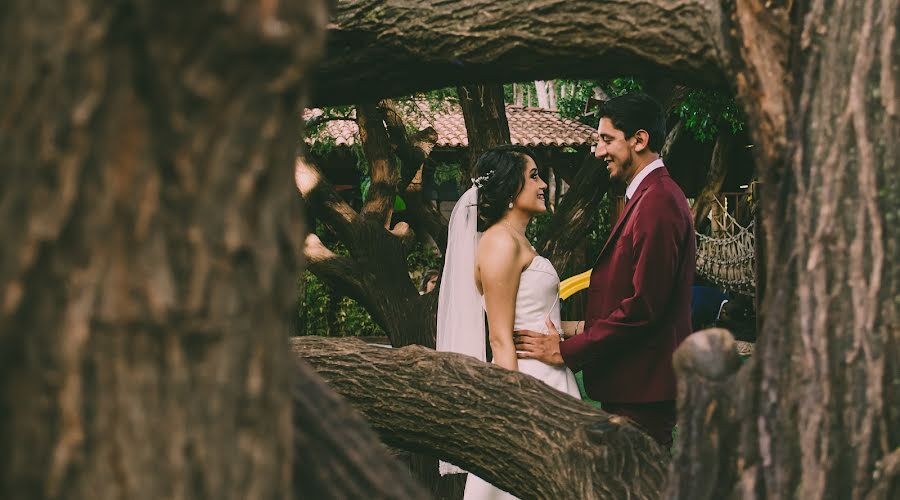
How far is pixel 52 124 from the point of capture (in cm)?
83

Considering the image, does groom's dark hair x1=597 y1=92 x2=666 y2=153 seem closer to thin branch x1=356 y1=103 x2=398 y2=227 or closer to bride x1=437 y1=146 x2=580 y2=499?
bride x1=437 y1=146 x2=580 y2=499

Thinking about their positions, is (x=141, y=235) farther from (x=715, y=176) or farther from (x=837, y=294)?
(x=715, y=176)

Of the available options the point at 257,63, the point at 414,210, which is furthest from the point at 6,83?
the point at 414,210

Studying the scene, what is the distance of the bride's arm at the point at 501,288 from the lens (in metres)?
4.42

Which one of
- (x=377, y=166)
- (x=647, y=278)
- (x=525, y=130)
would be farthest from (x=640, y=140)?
(x=525, y=130)

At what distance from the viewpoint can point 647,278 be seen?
3787mm

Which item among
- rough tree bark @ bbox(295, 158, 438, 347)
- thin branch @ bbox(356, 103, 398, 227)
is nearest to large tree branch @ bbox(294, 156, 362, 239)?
rough tree bark @ bbox(295, 158, 438, 347)

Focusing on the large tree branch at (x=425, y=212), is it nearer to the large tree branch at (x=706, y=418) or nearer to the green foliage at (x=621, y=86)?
the large tree branch at (x=706, y=418)

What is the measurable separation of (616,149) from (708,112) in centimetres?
1053

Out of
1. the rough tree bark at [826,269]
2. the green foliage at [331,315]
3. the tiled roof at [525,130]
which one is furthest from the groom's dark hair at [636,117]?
the tiled roof at [525,130]

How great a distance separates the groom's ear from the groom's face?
0.02 metres

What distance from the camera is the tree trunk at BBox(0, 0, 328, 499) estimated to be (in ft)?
2.71

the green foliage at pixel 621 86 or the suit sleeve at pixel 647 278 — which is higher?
the green foliage at pixel 621 86

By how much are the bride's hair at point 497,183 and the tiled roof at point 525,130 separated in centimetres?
1242
